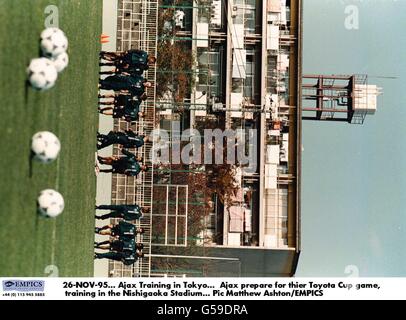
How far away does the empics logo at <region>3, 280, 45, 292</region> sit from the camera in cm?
1071

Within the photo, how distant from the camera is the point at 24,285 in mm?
10961

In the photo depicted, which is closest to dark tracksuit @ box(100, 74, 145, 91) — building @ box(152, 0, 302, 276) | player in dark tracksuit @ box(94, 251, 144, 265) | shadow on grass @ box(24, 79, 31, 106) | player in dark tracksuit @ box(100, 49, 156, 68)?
player in dark tracksuit @ box(100, 49, 156, 68)

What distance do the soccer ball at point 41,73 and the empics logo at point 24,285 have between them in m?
3.53

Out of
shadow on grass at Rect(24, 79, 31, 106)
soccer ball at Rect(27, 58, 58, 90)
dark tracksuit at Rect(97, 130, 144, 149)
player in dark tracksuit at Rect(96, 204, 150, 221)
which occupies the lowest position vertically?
player in dark tracksuit at Rect(96, 204, 150, 221)

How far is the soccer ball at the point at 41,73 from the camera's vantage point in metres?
10.9

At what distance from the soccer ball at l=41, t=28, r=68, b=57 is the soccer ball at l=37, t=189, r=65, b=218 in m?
2.59

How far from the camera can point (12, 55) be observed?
34.8ft

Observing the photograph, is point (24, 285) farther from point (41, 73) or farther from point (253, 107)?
point (253, 107)

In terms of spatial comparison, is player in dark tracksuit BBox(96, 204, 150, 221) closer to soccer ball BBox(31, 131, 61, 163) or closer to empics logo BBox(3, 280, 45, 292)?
soccer ball BBox(31, 131, 61, 163)

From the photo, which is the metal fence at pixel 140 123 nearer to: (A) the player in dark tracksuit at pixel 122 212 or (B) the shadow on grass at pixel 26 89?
(A) the player in dark tracksuit at pixel 122 212

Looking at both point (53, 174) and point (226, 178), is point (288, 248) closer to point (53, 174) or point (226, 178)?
point (226, 178)

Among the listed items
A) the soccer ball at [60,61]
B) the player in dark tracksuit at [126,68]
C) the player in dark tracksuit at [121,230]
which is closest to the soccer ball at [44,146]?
the soccer ball at [60,61]

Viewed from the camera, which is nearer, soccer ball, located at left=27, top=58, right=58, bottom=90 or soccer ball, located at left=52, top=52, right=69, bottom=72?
soccer ball, located at left=27, top=58, right=58, bottom=90

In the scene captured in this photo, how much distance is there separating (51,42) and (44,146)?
192 centimetres
